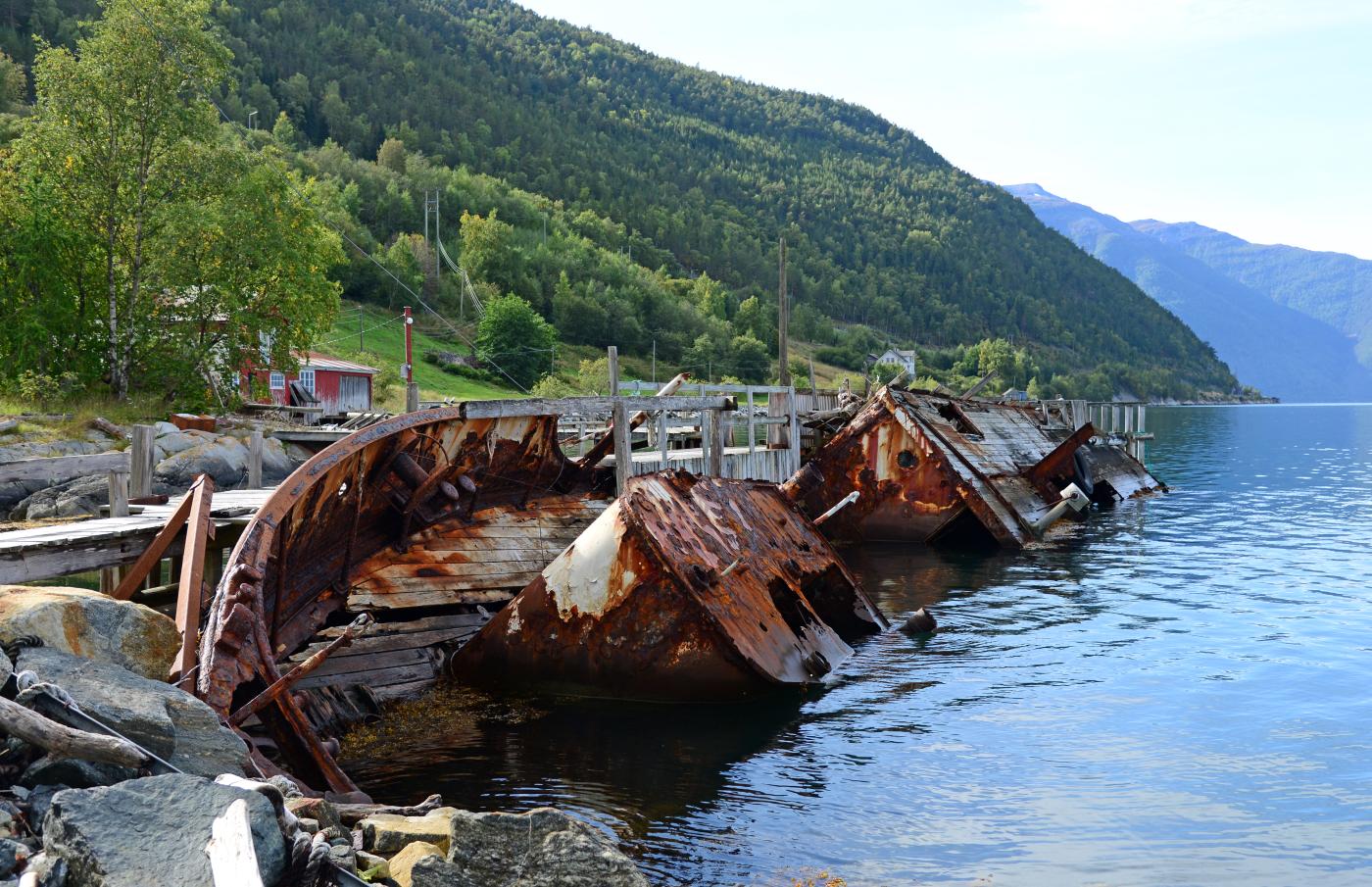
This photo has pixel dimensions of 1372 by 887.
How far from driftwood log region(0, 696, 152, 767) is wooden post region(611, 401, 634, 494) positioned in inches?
410

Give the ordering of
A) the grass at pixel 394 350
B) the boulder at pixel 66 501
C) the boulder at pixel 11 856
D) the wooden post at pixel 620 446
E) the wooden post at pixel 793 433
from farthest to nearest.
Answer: the grass at pixel 394 350 → the wooden post at pixel 793 433 → the boulder at pixel 66 501 → the wooden post at pixel 620 446 → the boulder at pixel 11 856

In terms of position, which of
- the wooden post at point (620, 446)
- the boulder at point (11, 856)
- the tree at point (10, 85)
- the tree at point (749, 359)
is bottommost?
the boulder at point (11, 856)

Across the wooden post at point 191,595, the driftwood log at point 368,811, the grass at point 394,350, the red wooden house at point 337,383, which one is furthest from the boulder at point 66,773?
the grass at point 394,350

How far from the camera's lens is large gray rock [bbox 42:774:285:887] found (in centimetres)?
454

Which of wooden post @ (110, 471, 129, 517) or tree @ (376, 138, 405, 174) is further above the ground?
tree @ (376, 138, 405, 174)

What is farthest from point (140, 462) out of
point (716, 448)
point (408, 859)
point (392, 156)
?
point (392, 156)

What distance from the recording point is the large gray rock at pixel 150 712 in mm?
5590

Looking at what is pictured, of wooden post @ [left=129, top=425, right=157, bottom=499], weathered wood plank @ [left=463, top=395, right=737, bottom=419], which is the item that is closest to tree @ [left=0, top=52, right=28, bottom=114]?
wooden post @ [left=129, top=425, right=157, bottom=499]

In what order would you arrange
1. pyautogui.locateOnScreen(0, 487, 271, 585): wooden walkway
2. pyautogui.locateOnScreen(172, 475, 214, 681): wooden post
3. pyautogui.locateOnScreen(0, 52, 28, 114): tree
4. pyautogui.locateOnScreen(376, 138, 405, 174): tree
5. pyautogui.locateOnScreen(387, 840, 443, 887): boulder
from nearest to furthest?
pyautogui.locateOnScreen(387, 840, 443, 887): boulder < pyautogui.locateOnScreen(172, 475, 214, 681): wooden post < pyautogui.locateOnScreen(0, 487, 271, 585): wooden walkway < pyautogui.locateOnScreen(0, 52, 28, 114): tree < pyautogui.locateOnScreen(376, 138, 405, 174): tree

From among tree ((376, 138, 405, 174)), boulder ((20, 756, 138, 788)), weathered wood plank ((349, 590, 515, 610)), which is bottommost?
weathered wood plank ((349, 590, 515, 610))

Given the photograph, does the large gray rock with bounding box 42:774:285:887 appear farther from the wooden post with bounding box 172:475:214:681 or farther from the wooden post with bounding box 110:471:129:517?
the wooden post with bounding box 110:471:129:517

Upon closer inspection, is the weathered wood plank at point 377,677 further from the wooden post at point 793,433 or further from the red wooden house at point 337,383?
the red wooden house at point 337,383

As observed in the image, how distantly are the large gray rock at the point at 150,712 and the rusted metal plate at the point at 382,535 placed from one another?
0.65m

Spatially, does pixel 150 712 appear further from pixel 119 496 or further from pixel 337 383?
pixel 337 383
